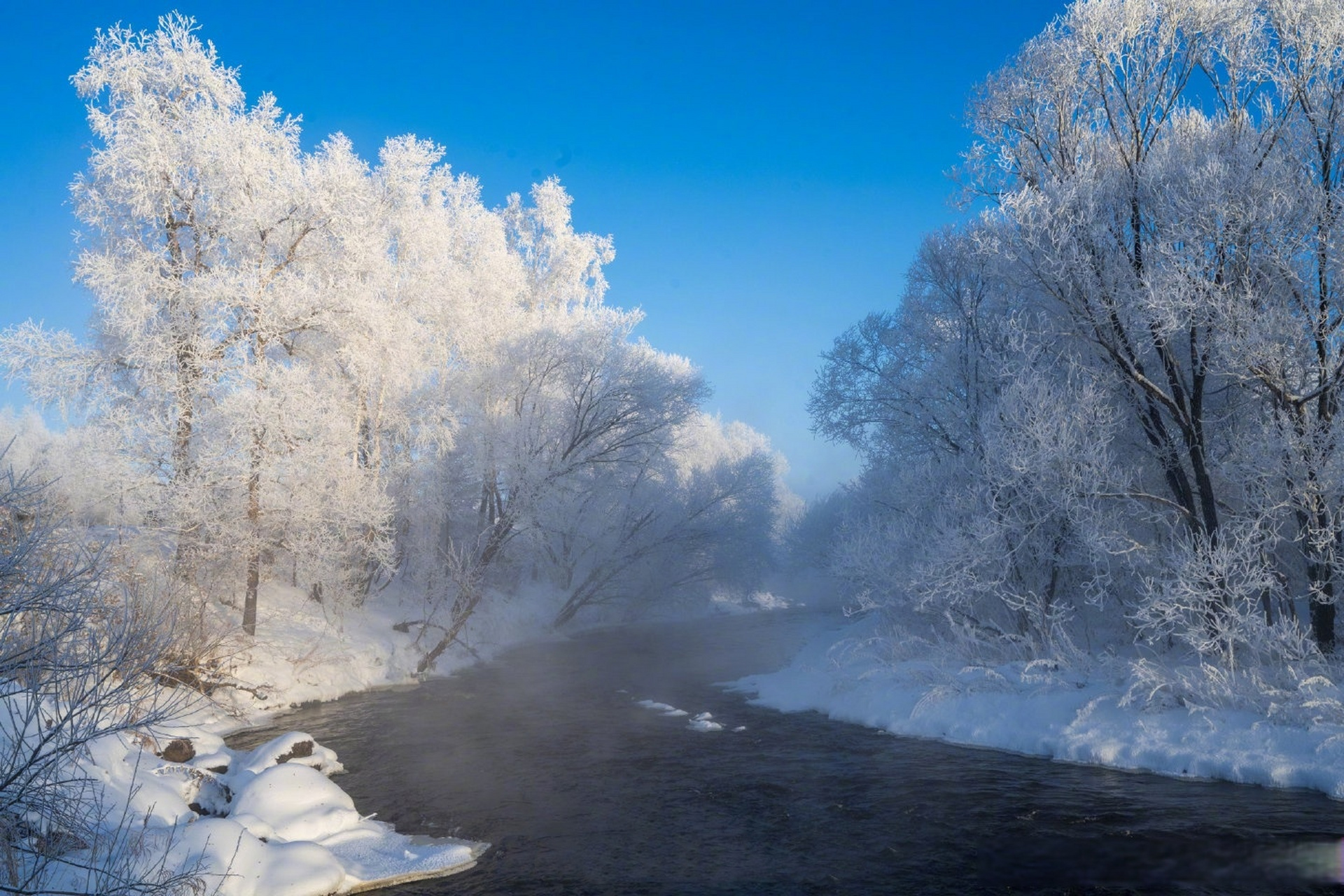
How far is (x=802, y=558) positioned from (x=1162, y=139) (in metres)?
34.1

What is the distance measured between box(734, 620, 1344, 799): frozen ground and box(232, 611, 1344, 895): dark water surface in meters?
0.44

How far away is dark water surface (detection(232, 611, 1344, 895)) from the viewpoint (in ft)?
27.2

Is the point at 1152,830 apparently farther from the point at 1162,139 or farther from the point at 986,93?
the point at 986,93

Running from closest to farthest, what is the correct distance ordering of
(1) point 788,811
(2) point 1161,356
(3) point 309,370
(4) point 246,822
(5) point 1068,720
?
(4) point 246,822 → (1) point 788,811 → (5) point 1068,720 → (2) point 1161,356 → (3) point 309,370

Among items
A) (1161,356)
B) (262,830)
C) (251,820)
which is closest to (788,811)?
(262,830)

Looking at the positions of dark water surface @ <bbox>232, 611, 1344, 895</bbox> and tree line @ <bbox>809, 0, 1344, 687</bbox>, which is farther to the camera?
tree line @ <bbox>809, 0, 1344, 687</bbox>

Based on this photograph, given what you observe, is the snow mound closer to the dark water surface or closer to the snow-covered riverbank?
the dark water surface

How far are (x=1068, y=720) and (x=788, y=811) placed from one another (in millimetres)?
5407

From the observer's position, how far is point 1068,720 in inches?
514

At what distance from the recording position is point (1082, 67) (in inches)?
605

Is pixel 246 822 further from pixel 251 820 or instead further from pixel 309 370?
pixel 309 370

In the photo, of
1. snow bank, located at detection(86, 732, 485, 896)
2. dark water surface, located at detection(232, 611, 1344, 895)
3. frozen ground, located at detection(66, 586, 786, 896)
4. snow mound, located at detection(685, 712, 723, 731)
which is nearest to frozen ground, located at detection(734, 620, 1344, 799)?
dark water surface, located at detection(232, 611, 1344, 895)

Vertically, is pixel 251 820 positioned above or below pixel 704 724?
below

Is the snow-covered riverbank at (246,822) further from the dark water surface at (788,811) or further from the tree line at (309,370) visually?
the tree line at (309,370)
